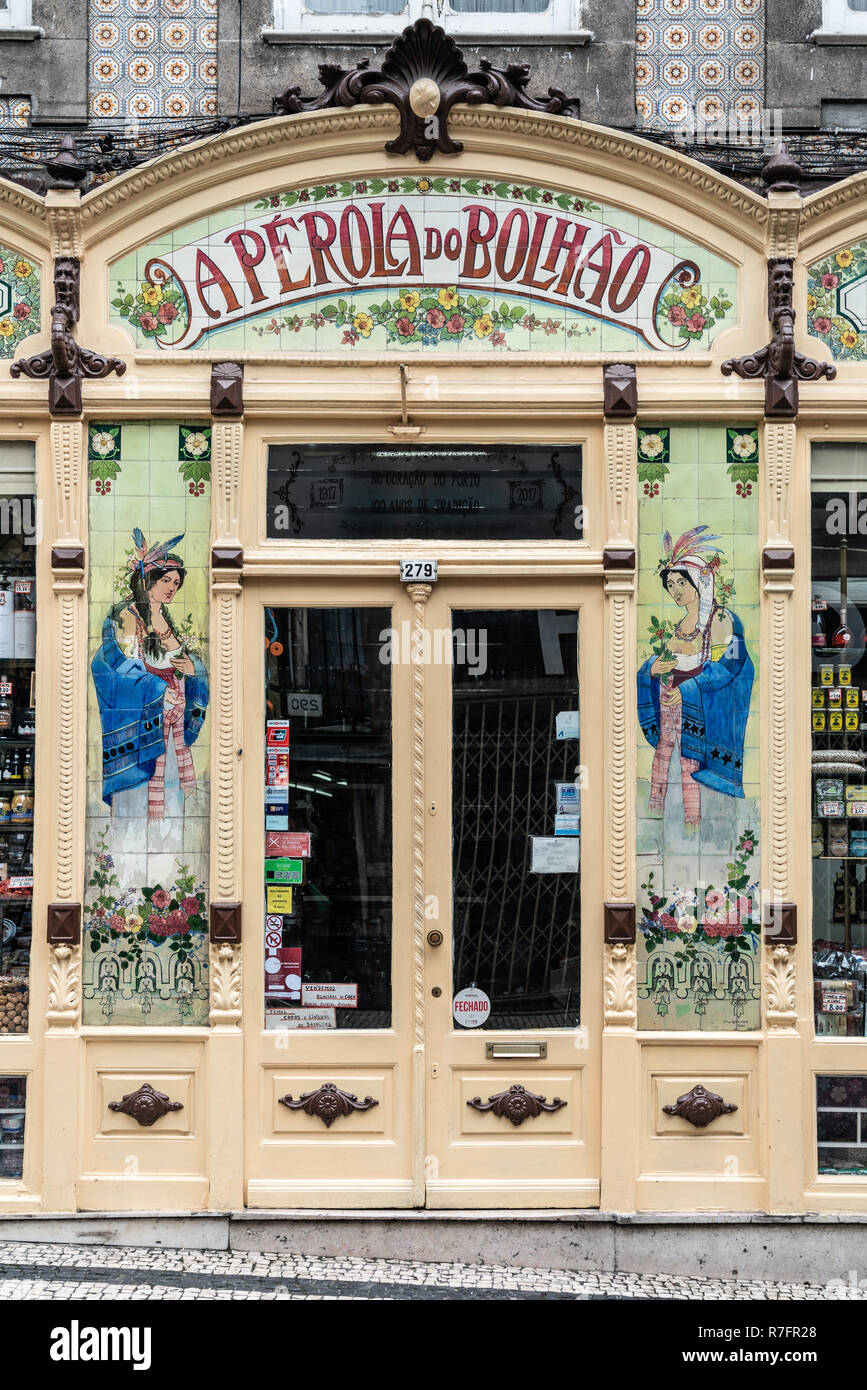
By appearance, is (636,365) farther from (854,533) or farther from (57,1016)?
(57,1016)

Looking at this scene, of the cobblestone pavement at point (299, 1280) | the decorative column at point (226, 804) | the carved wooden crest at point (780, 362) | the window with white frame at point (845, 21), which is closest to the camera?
the cobblestone pavement at point (299, 1280)

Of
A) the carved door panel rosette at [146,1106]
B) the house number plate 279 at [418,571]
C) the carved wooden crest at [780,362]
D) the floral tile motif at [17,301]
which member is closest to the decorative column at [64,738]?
the carved door panel rosette at [146,1106]

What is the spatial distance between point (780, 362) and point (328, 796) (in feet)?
10.0

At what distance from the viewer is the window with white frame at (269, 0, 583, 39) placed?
7.26 meters

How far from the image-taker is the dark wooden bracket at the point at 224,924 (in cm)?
688

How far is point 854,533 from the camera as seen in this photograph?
23.3 feet

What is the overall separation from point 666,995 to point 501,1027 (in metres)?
0.82

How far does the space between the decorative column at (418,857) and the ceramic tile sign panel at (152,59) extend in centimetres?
279

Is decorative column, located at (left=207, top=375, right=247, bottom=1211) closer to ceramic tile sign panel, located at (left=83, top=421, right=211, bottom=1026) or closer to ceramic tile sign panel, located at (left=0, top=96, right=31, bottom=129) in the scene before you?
ceramic tile sign panel, located at (left=83, top=421, right=211, bottom=1026)

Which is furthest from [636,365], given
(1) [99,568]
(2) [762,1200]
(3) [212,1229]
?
(3) [212,1229]

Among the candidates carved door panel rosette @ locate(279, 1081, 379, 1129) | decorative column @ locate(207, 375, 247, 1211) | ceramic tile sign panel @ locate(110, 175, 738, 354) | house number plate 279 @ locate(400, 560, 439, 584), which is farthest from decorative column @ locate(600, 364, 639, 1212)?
decorative column @ locate(207, 375, 247, 1211)

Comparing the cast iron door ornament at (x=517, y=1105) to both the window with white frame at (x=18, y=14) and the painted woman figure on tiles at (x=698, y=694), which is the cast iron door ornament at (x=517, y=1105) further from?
the window with white frame at (x=18, y=14)

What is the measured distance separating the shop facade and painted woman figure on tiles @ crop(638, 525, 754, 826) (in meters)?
0.02

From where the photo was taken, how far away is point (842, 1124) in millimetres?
6910
